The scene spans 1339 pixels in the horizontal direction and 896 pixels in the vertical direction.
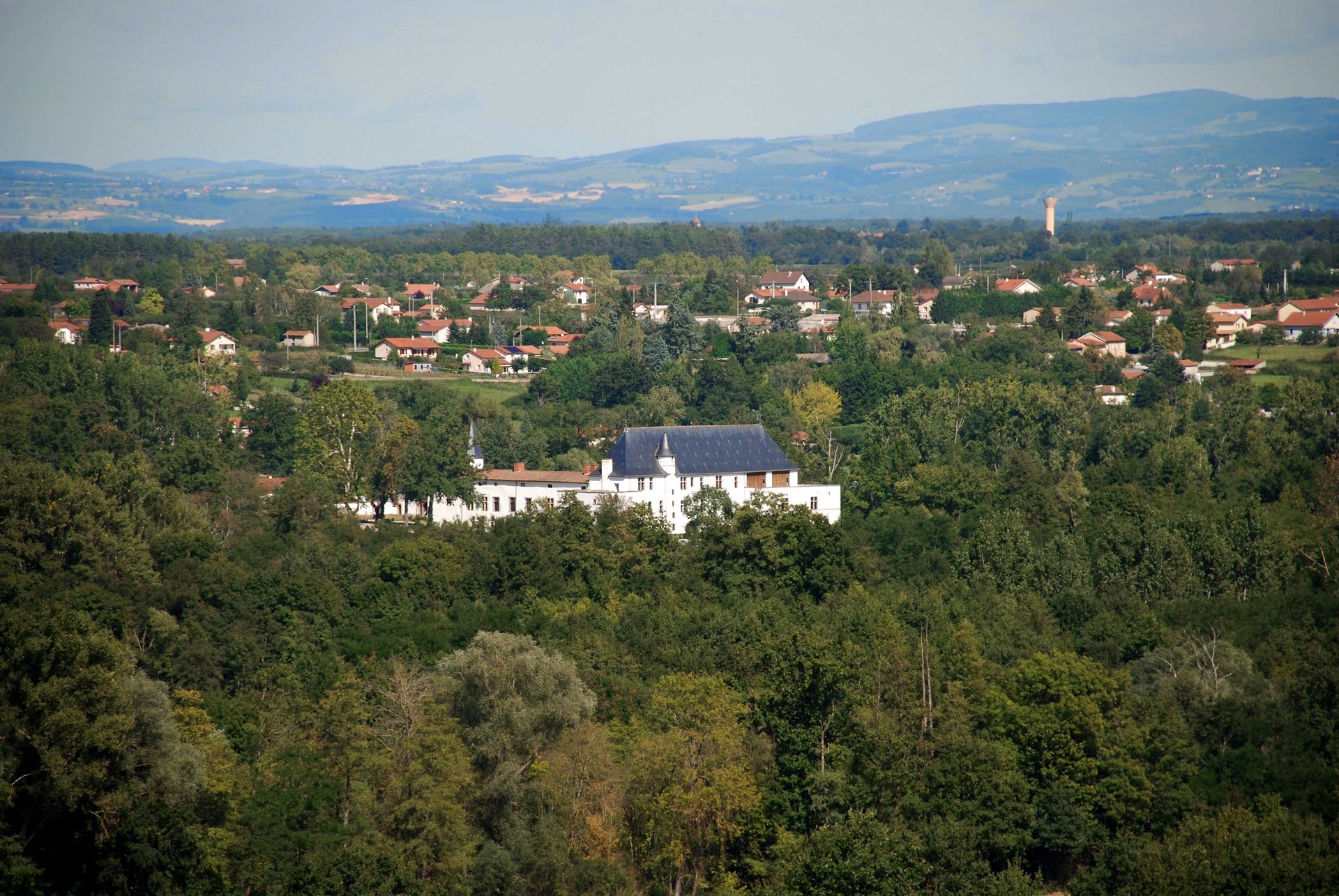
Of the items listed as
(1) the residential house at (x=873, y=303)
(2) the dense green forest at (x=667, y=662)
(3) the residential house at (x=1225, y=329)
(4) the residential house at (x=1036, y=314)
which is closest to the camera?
(2) the dense green forest at (x=667, y=662)

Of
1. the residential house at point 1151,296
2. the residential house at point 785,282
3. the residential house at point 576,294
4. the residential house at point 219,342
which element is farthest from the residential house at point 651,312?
the residential house at point 1151,296

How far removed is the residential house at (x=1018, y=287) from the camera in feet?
341

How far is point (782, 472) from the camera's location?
192 ft

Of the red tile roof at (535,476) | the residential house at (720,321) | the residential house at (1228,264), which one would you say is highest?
the residential house at (1228,264)

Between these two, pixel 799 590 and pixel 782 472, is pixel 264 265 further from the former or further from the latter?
pixel 799 590

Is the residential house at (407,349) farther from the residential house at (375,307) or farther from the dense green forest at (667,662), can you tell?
the dense green forest at (667,662)

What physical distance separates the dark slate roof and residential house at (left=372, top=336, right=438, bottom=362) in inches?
1199

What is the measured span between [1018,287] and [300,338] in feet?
149

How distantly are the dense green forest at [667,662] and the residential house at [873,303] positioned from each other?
32.1 metres

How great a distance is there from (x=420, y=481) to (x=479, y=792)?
87.9ft

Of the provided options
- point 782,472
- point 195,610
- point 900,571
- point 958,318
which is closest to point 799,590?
point 900,571

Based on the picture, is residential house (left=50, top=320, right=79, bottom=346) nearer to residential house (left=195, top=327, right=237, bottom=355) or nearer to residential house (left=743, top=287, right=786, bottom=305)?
residential house (left=195, top=327, right=237, bottom=355)

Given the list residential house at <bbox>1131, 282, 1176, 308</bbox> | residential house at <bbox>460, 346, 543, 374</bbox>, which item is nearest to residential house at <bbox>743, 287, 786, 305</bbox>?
residential house at <bbox>1131, 282, 1176, 308</bbox>

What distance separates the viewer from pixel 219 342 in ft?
277
